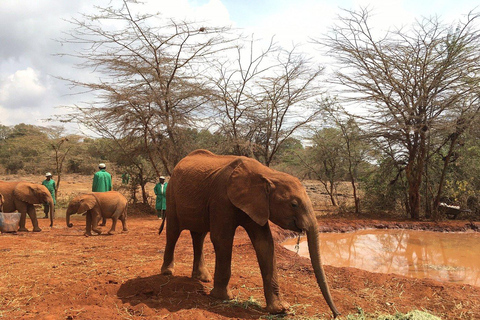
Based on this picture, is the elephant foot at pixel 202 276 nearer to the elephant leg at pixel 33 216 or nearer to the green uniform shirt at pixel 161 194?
the elephant leg at pixel 33 216

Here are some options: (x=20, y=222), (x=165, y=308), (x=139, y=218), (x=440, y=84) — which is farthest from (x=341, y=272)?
(x=440, y=84)

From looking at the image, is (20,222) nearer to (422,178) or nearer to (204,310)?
(204,310)

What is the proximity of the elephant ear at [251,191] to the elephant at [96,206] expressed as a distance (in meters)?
5.80

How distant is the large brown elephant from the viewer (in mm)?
3844

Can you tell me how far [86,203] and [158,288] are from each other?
487cm

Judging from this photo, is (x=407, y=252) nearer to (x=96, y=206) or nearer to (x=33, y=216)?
(x=96, y=206)

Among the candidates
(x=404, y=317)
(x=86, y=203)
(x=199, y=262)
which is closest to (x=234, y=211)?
(x=199, y=262)

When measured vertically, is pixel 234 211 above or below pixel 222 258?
above

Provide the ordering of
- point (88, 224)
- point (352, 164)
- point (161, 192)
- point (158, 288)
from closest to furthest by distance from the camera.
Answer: point (158, 288), point (88, 224), point (161, 192), point (352, 164)

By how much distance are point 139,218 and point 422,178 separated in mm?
12072

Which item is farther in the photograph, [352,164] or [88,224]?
[352,164]

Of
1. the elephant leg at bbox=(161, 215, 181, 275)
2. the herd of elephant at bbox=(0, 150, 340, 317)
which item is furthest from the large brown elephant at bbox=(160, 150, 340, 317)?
the elephant leg at bbox=(161, 215, 181, 275)

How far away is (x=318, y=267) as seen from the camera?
12.1 ft

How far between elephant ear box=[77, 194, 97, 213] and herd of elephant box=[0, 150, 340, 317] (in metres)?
4.24
